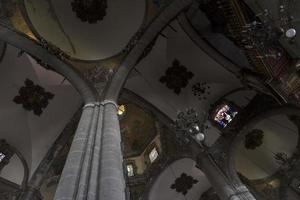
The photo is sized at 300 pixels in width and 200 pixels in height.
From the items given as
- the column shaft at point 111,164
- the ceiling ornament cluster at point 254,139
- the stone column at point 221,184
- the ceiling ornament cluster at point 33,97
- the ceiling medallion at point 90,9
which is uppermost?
the ceiling medallion at point 90,9

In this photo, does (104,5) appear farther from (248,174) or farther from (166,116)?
(248,174)

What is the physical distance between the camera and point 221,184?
33.3 ft

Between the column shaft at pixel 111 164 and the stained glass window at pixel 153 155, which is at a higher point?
the stained glass window at pixel 153 155

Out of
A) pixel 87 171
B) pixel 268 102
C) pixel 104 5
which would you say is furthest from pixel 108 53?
pixel 87 171

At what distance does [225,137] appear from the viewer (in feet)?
40.6

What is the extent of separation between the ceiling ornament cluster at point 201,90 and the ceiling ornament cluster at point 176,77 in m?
0.41

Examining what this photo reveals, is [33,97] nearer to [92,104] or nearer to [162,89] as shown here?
[162,89]

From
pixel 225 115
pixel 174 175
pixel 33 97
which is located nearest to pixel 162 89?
pixel 225 115

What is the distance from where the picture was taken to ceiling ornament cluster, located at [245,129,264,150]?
13.8 metres

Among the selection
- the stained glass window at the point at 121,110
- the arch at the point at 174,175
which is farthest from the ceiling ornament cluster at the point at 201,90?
the stained glass window at the point at 121,110

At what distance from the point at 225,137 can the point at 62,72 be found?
638cm

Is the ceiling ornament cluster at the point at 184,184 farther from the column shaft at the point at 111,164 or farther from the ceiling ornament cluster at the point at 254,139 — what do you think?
the column shaft at the point at 111,164

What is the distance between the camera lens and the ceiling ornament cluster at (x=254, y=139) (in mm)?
13762

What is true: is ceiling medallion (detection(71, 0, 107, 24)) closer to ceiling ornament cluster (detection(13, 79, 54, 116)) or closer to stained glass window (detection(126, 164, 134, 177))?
ceiling ornament cluster (detection(13, 79, 54, 116))
